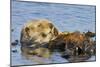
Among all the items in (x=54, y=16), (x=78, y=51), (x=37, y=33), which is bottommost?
(x=78, y=51)

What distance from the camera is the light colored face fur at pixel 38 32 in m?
2.50

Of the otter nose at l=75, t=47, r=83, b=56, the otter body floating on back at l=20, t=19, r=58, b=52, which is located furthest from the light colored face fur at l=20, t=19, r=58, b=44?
the otter nose at l=75, t=47, r=83, b=56

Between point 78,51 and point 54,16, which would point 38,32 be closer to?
point 54,16

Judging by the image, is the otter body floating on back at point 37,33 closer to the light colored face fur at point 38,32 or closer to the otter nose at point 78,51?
the light colored face fur at point 38,32

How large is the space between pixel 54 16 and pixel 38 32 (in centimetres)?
29

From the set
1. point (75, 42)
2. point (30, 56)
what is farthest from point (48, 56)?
point (75, 42)

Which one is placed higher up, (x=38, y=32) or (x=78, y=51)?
(x=38, y=32)

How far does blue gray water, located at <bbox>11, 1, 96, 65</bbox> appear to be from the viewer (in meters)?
2.44

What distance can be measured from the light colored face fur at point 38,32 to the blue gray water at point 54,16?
5 cm

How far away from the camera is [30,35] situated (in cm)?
252

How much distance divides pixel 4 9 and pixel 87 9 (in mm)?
1107

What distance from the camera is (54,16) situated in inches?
104

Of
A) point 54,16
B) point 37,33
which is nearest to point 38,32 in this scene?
point 37,33
